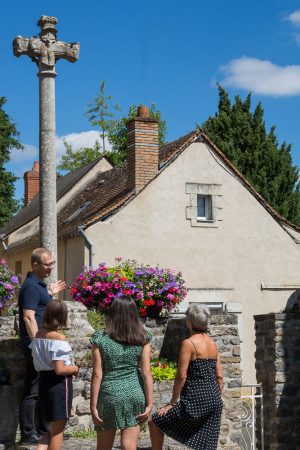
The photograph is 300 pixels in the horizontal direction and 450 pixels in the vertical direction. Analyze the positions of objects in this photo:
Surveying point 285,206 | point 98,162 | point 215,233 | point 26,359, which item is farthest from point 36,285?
point 285,206

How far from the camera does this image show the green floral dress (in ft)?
19.6

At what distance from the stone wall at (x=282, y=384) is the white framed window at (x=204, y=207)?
9959 millimetres

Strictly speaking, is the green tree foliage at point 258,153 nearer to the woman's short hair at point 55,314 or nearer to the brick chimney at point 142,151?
the brick chimney at point 142,151

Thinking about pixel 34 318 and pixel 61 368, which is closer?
pixel 61 368

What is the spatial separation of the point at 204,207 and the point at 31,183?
1630 centimetres

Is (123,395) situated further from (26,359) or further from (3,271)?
(3,271)

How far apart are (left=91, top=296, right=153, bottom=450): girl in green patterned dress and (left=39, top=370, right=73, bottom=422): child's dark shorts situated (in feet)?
1.72

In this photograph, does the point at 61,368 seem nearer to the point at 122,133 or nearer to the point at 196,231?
the point at 196,231

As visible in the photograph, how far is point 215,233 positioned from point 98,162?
325 inches

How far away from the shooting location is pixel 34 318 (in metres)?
7.34

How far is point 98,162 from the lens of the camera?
27.9m

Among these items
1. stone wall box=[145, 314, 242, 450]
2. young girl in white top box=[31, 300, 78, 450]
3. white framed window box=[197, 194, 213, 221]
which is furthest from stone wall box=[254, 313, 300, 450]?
white framed window box=[197, 194, 213, 221]

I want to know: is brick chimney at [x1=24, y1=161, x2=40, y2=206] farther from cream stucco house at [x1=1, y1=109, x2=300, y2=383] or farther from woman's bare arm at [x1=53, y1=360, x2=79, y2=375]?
woman's bare arm at [x1=53, y1=360, x2=79, y2=375]

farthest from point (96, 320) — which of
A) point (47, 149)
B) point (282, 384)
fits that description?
point (47, 149)
